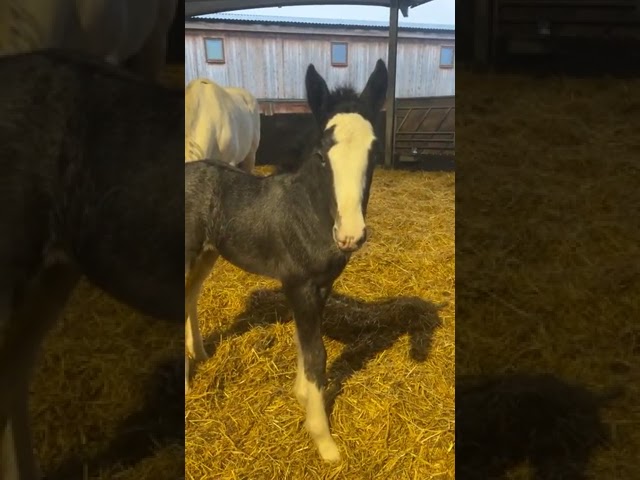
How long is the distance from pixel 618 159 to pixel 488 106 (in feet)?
0.83

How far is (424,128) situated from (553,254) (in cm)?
52

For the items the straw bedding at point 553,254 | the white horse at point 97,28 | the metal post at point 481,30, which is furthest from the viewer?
the straw bedding at point 553,254

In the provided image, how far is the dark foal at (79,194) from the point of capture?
68 centimetres

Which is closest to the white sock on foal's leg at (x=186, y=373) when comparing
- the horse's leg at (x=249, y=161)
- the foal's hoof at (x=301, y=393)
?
the foal's hoof at (x=301, y=393)

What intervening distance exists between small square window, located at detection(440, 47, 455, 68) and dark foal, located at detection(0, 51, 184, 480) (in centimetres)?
31

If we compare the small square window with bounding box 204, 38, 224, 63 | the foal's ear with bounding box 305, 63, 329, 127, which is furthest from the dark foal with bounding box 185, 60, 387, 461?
the small square window with bounding box 204, 38, 224, 63

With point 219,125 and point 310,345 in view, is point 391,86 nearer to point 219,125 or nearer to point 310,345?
point 219,125

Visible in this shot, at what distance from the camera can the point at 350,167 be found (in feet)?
2.38

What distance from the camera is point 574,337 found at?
3.76 ft

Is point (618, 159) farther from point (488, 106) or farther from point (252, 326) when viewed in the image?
point (252, 326)

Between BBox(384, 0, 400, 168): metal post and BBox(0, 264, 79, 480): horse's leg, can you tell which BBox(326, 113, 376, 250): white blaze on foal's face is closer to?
BBox(384, 0, 400, 168): metal post

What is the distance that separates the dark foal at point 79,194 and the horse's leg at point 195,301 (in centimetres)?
1

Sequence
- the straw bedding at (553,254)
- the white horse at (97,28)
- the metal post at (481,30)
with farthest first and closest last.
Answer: the straw bedding at (553,254) → the metal post at (481,30) → the white horse at (97,28)

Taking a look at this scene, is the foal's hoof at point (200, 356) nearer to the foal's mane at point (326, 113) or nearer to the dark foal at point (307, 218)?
the dark foal at point (307, 218)
